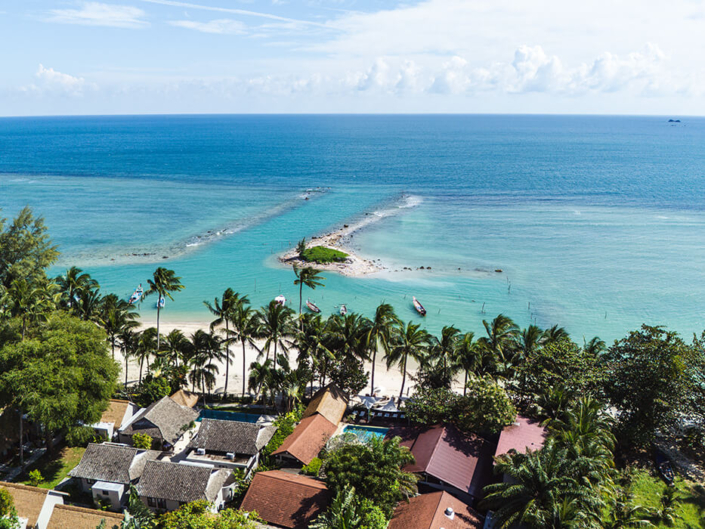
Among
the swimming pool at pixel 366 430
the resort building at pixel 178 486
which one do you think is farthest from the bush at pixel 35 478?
the swimming pool at pixel 366 430

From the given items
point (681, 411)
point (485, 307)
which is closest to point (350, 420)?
point (681, 411)

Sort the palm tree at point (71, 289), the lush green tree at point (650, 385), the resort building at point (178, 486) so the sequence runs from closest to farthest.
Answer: the resort building at point (178, 486) < the lush green tree at point (650, 385) < the palm tree at point (71, 289)

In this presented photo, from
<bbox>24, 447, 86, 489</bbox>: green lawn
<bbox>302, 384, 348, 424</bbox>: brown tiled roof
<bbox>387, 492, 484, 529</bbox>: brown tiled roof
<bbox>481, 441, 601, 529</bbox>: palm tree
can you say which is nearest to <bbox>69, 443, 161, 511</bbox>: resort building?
<bbox>24, 447, 86, 489</bbox>: green lawn

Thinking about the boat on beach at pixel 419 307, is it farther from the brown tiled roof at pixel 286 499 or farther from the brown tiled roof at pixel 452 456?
the brown tiled roof at pixel 286 499

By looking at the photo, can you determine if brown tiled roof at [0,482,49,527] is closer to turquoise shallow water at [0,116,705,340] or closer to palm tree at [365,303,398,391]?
palm tree at [365,303,398,391]

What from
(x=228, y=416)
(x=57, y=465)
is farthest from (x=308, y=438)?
(x=57, y=465)

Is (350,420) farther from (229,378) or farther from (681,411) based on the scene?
(681,411)

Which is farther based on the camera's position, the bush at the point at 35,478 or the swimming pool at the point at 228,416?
the swimming pool at the point at 228,416
